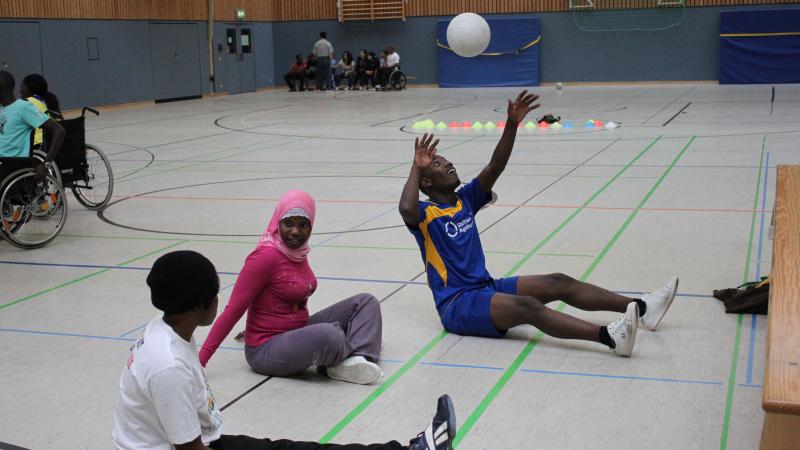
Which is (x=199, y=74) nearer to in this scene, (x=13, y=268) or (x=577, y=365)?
(x=13, y=268)

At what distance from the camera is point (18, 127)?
769 cm

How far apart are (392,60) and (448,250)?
24581 mm

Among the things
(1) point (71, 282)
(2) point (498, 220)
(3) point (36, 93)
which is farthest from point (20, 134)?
(2) point (498, 220)

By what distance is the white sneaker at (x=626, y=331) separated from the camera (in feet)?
14.7

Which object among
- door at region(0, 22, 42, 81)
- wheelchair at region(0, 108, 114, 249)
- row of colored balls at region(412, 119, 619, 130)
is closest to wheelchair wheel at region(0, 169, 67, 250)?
wheelchair at region(0, 108, 114, 249)

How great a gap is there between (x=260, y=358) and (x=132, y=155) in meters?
10.2

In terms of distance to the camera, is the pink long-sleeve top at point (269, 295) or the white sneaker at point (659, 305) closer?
the pink long-sleeve top at point (269, 295)

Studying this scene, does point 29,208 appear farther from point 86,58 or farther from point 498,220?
point 86,58

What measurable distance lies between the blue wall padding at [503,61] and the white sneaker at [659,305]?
25.0 metres

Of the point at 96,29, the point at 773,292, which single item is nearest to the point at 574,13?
the point at 96,29

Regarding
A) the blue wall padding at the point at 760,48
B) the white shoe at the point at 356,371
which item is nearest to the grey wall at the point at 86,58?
the blue wall padding at the point at 760,48

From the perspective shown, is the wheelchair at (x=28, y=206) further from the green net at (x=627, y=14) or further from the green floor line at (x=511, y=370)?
the green net at (x=627, y=14)

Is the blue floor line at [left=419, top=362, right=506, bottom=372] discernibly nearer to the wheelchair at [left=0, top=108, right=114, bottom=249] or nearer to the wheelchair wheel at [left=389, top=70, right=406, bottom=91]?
the wheelchair at [left=0, top=108, right=114, bottom=249]

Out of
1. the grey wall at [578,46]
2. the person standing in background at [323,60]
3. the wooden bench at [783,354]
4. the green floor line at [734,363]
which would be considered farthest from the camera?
the person standing in background at [323,60]
